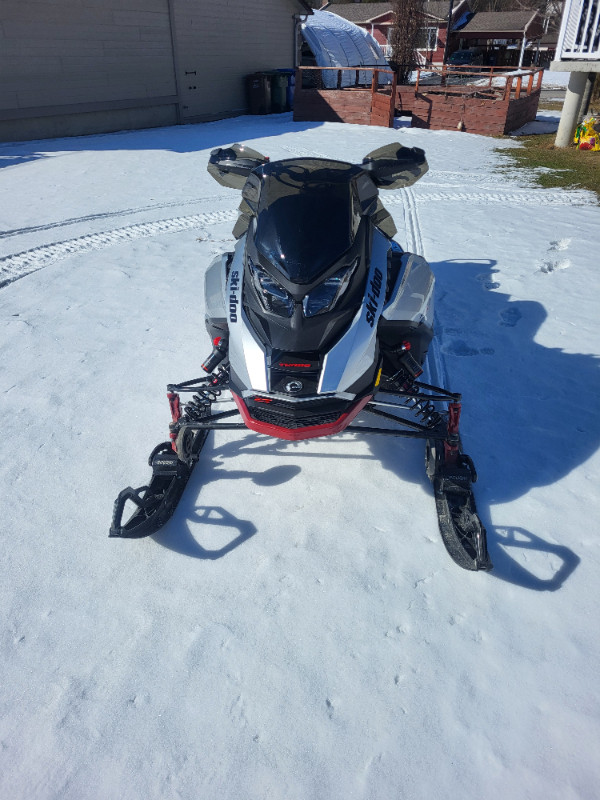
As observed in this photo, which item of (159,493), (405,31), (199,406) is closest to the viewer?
(159,493)

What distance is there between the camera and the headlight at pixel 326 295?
269 cm

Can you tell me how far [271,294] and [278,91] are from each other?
20.2 m

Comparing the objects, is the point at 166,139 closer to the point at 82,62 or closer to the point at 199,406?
the point at 82,62

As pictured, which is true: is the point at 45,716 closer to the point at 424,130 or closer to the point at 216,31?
the point at 424,130

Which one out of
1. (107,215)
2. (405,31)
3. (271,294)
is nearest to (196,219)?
(107,215)

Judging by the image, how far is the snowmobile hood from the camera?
2.72 m

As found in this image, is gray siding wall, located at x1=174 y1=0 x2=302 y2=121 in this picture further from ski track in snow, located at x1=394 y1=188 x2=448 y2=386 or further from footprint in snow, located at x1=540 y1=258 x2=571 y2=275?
footprint in snow, located at x1=540 y1=258 x2=571 y2=275

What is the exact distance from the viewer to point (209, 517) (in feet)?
10.00

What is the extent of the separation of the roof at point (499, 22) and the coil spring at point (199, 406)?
165ft

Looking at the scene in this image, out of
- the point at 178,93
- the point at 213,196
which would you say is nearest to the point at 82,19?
the point at 178,93

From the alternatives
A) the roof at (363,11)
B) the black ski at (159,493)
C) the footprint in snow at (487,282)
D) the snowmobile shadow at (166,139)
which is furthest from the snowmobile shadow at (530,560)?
the roof at (363,11)

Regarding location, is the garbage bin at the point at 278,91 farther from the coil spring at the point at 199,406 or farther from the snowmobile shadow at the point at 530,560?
the snowmobile shadow at the point at 530,560

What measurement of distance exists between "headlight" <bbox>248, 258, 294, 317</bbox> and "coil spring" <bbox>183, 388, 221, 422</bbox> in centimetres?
74

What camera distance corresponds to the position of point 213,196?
9.07 m
